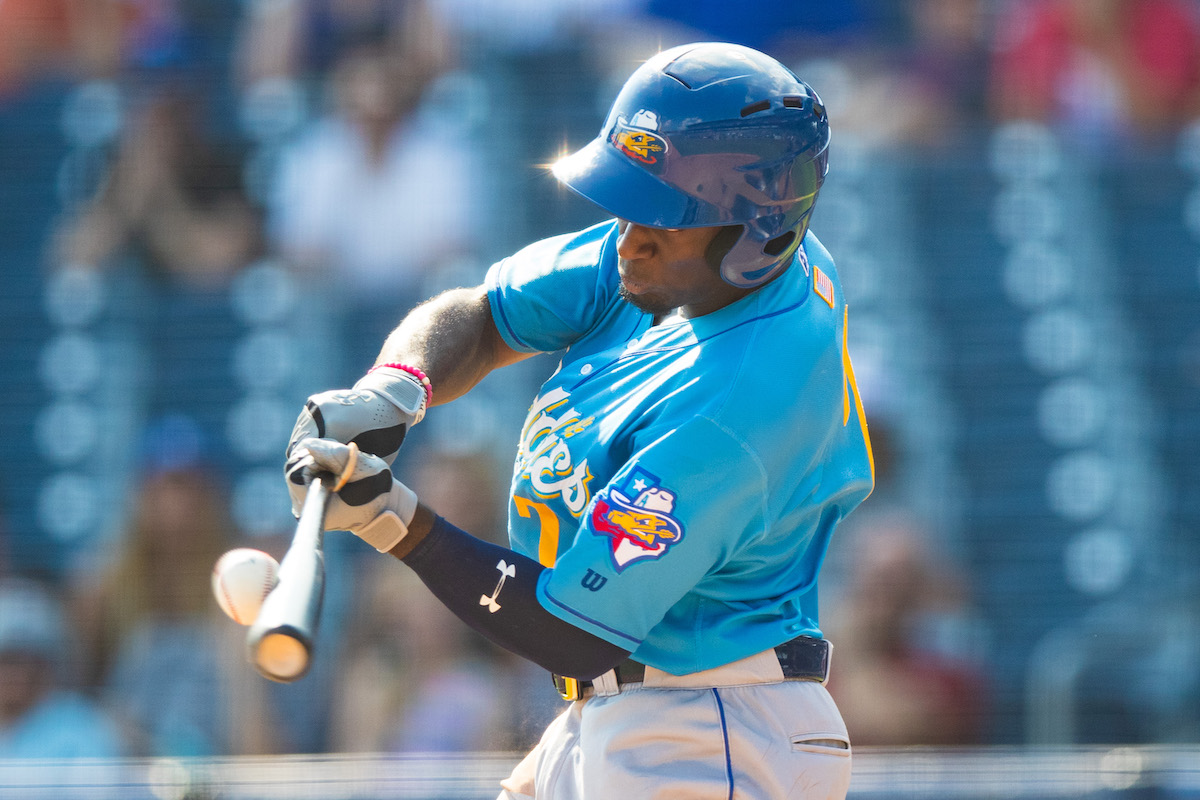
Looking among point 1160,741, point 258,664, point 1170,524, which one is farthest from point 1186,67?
point 258,664

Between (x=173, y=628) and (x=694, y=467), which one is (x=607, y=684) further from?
(x=173, y=628)

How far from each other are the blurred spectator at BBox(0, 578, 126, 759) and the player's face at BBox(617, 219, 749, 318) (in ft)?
11.4

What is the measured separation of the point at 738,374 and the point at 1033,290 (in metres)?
3.78

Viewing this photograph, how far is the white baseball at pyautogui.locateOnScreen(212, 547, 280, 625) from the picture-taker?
1.87 m

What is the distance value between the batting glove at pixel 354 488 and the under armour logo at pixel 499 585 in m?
0.15

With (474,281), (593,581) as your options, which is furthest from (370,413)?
(474,281)

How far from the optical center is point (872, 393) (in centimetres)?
502

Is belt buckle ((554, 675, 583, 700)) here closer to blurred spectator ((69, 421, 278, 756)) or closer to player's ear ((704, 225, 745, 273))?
player's ear ((704, 225, 745, 273))

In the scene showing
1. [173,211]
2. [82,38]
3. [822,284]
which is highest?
[822,284]

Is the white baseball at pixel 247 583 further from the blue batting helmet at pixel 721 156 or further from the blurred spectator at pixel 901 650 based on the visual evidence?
the blurred spectator at pixel 901 650

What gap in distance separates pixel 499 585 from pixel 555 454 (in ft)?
0.92

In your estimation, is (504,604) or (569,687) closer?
(504,604)

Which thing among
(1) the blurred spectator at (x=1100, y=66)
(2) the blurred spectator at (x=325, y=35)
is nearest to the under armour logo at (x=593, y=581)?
(2) the blurred spectator at (x=325, y=35)

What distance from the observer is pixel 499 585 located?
1914 mm
